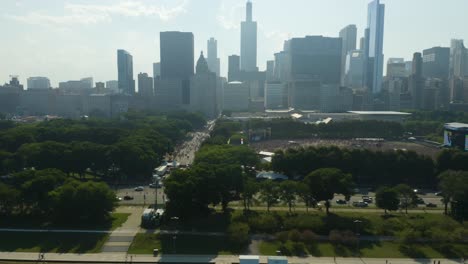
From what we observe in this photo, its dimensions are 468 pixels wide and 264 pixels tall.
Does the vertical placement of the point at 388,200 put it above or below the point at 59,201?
below

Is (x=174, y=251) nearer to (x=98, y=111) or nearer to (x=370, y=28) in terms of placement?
(x=98, y=111)

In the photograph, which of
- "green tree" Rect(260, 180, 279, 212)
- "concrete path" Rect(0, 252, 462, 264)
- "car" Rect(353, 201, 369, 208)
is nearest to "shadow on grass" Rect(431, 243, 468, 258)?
"concrete path" Rect(0, 252, 462, 264)

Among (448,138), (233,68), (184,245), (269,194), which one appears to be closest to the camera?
(184,245)

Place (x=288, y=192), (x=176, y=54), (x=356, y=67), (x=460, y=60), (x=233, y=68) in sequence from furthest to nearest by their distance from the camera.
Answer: (x=356, y=67) → (x=233, y=68) → (x=460, y=60) → (x=176, y=54) → (x=288, y=192)

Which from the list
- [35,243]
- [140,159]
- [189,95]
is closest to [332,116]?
[189,95]

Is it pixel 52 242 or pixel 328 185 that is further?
pixel 328 185

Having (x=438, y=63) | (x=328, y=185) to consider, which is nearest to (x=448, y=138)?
(x=328, y=185)

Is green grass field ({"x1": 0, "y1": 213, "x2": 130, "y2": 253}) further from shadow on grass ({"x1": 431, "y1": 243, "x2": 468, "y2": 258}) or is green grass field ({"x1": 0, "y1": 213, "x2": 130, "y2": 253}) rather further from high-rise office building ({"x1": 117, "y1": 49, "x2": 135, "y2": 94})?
high-rise office building ({"x1": 117, "y1": 49, "x2": 135, "y2": 94})

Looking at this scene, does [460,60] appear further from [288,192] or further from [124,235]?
[124,235]
